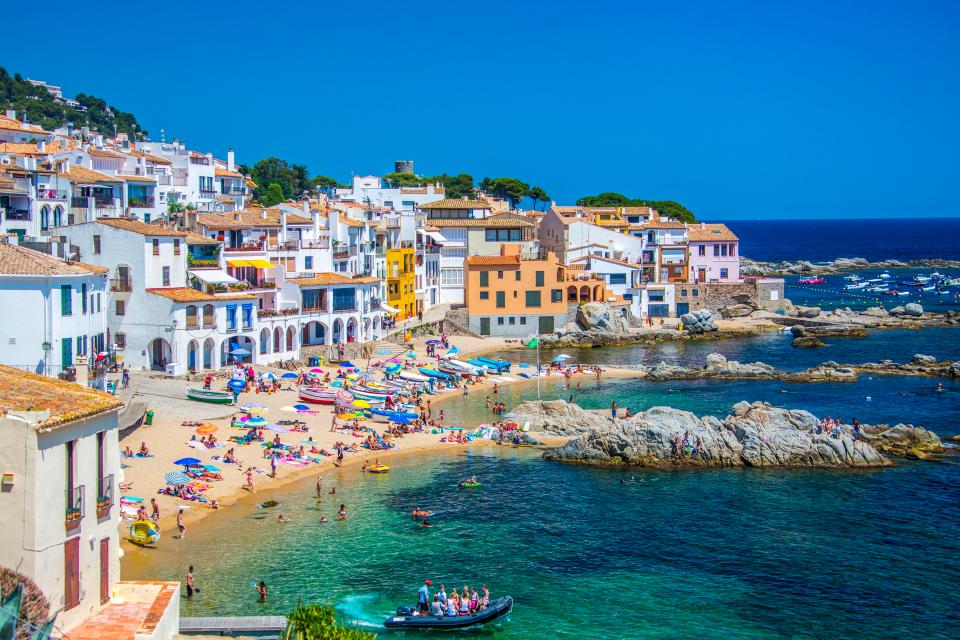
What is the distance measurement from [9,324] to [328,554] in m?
16.6

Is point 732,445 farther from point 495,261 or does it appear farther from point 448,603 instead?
point 495,261

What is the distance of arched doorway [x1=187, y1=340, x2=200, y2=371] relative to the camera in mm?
58062

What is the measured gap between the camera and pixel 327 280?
230ft

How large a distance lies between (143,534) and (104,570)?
16.6 meters

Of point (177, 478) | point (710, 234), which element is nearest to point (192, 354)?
point (177, 478)

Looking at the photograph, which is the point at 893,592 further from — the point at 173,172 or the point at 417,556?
the point at 173,172

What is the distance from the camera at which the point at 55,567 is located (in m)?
17.2

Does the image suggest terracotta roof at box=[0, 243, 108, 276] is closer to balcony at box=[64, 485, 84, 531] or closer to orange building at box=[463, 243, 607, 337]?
balcony at box=[64, 485, 84, 531]

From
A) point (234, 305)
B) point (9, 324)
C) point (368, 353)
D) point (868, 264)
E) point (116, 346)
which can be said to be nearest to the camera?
point (9, 324)

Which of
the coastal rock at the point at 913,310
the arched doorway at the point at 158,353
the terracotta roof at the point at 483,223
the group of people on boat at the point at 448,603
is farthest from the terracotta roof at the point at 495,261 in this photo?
the group of people on boat at the point at 448,603

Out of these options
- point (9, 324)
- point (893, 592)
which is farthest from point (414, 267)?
point (893, 592)

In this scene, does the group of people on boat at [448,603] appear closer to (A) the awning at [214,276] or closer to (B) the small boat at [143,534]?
(B) the small boat at [143,534]

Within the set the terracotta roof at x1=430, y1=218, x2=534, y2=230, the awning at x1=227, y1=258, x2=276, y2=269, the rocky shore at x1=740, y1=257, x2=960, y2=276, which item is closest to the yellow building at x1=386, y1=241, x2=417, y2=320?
the terracotta roof at x1=430, y1=218, x2=534, y2=230

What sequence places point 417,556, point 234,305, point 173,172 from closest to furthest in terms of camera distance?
point 417,556
point 234,305
point 173,172
